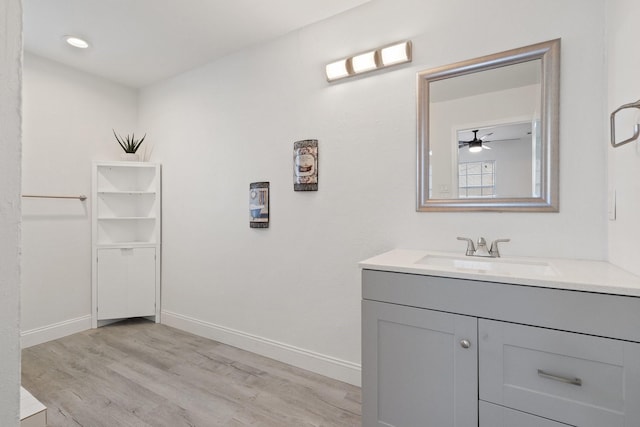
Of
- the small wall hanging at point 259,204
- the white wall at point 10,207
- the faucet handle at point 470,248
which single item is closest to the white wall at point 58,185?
the small wall hanging at point 259,204

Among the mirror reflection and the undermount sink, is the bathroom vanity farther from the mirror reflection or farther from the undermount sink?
the mirror reflection

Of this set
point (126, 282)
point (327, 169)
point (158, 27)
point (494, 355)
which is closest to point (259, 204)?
point (327, 169)

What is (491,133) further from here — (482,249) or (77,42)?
(77,42)

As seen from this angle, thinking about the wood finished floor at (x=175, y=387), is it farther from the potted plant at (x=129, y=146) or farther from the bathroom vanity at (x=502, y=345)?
the potted plant at (x=129, y=146)

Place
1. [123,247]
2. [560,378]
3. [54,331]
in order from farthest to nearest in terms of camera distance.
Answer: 1. [123,247]
2. [54,331]
3. [560,378]

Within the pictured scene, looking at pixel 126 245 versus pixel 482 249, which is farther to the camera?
pixel 126 245

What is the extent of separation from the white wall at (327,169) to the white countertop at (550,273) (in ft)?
Answer: 0.46

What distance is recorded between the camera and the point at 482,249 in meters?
1.66

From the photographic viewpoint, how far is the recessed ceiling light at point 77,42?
8.16ft

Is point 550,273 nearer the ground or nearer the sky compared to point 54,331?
nearer the sky

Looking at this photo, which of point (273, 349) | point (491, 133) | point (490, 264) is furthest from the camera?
point (273, 349)

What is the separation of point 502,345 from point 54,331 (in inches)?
140

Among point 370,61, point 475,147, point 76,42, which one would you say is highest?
point 76,42

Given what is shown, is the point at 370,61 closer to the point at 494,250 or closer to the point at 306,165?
the point at 306,165
